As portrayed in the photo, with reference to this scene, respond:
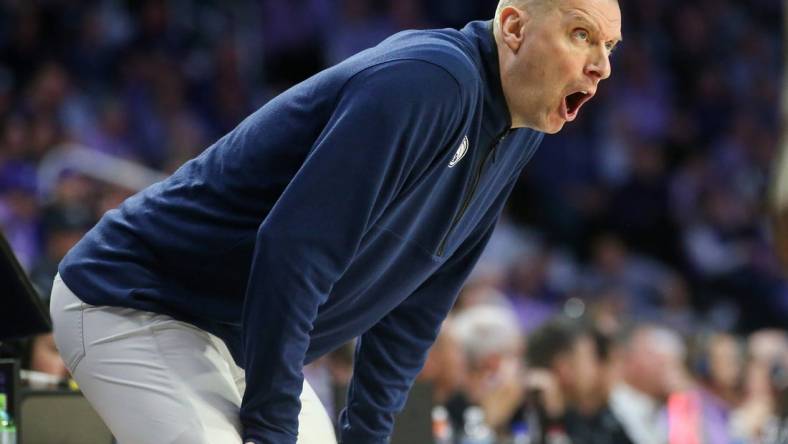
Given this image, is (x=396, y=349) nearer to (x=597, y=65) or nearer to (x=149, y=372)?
(x=149, y=372)

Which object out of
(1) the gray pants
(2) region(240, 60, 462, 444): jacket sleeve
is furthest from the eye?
(1) the gray pants

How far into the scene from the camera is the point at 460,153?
2471 millimetres

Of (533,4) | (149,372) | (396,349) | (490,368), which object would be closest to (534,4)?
(533,4)

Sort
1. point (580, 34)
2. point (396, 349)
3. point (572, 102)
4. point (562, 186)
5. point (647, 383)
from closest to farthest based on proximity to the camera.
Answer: point (580, 34) < point (572, 102) < point (396, 349) < point (647, 383) < point (562, 186)

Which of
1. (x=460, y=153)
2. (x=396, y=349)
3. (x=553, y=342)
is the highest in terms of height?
(x=460, y=153)

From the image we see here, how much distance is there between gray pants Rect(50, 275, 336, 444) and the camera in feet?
7.72

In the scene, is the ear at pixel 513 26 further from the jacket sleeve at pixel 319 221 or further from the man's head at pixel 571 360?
the man's head at pixel 571 360

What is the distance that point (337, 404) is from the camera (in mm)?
4234

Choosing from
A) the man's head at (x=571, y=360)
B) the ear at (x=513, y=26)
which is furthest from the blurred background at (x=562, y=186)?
the ear at (x=513, y=26)

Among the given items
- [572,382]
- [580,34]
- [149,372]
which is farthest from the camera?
[572,382]

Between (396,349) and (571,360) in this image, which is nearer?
(396,349)

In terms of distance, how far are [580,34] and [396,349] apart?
0.82 metres

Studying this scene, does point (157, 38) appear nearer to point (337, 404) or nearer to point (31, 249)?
point (31, 249)

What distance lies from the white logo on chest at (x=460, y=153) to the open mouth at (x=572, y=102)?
0.23 meters
